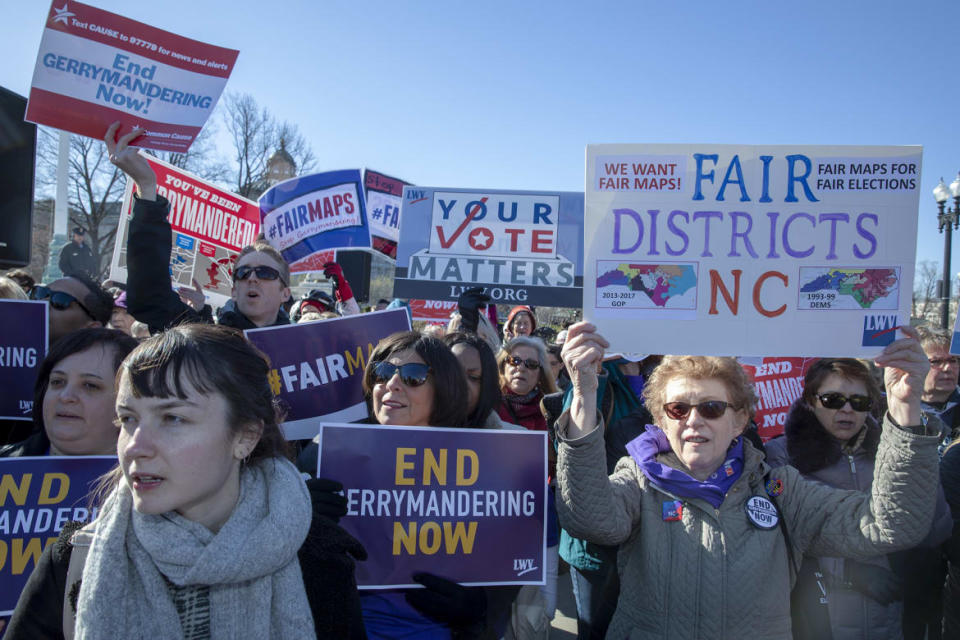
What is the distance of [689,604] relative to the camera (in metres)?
2.16

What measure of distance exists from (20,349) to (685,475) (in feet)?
10.4

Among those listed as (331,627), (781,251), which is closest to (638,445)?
(781,251)

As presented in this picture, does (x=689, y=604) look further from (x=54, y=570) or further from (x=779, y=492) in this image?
(x=54, y=570)

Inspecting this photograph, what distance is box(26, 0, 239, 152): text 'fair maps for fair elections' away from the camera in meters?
3.33

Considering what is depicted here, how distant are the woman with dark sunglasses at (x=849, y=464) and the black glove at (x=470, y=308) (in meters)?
2.27

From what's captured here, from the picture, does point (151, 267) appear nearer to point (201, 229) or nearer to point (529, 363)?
point (529, 363)

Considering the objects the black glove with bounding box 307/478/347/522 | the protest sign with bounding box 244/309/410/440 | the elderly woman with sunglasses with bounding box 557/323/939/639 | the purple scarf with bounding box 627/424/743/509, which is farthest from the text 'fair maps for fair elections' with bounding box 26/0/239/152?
the purple scarf with bounding box 627/424/743/509

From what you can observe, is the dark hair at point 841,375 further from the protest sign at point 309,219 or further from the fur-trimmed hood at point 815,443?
the protest sign at point 309,219

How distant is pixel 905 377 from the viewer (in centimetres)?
229

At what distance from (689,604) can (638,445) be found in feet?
1.86

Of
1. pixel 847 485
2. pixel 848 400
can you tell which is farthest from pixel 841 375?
pixel 847 485

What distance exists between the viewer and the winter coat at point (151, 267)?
323 cm

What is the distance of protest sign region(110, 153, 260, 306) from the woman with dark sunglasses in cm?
444

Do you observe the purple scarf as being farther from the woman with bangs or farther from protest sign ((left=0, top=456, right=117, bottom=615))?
protest sign ((left=0, top=456, right=117, bottom=615))
